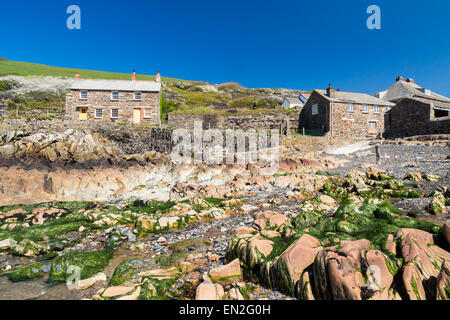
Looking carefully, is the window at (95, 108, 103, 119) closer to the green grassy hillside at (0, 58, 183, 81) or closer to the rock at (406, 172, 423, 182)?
the rock at (406, 172, 423, 182)

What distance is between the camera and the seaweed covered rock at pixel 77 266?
6113 mm

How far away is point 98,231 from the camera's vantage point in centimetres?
1014

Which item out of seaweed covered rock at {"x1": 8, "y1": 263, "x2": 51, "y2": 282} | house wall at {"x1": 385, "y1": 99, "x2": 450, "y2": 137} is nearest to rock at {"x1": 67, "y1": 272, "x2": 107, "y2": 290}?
seaweed covered rock at {"x1": 8, "y1": 263, "x2": 51, "y2": 282}

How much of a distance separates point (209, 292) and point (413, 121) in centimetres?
3581

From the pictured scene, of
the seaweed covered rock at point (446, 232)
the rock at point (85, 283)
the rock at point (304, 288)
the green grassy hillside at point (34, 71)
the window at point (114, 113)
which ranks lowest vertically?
the rock at point (85, 283)

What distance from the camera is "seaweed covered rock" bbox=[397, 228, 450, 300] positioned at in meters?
3.93

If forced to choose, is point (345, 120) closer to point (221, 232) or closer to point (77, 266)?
point (221, 232)

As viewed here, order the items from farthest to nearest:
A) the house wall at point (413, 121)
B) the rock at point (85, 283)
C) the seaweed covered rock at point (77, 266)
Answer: the house wall at point (413, 121) → the seaweed covered rock at point (77, 266) → the rock at point (85, 283)

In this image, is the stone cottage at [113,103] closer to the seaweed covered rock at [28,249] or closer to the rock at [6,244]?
the rock at [6,244]

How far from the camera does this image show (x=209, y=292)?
455cm

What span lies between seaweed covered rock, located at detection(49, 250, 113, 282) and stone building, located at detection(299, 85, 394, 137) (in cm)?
3268

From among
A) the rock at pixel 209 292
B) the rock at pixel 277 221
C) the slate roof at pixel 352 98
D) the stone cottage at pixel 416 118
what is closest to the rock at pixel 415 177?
the rock at pixel 277 221

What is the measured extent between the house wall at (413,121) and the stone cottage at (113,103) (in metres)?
34.3
